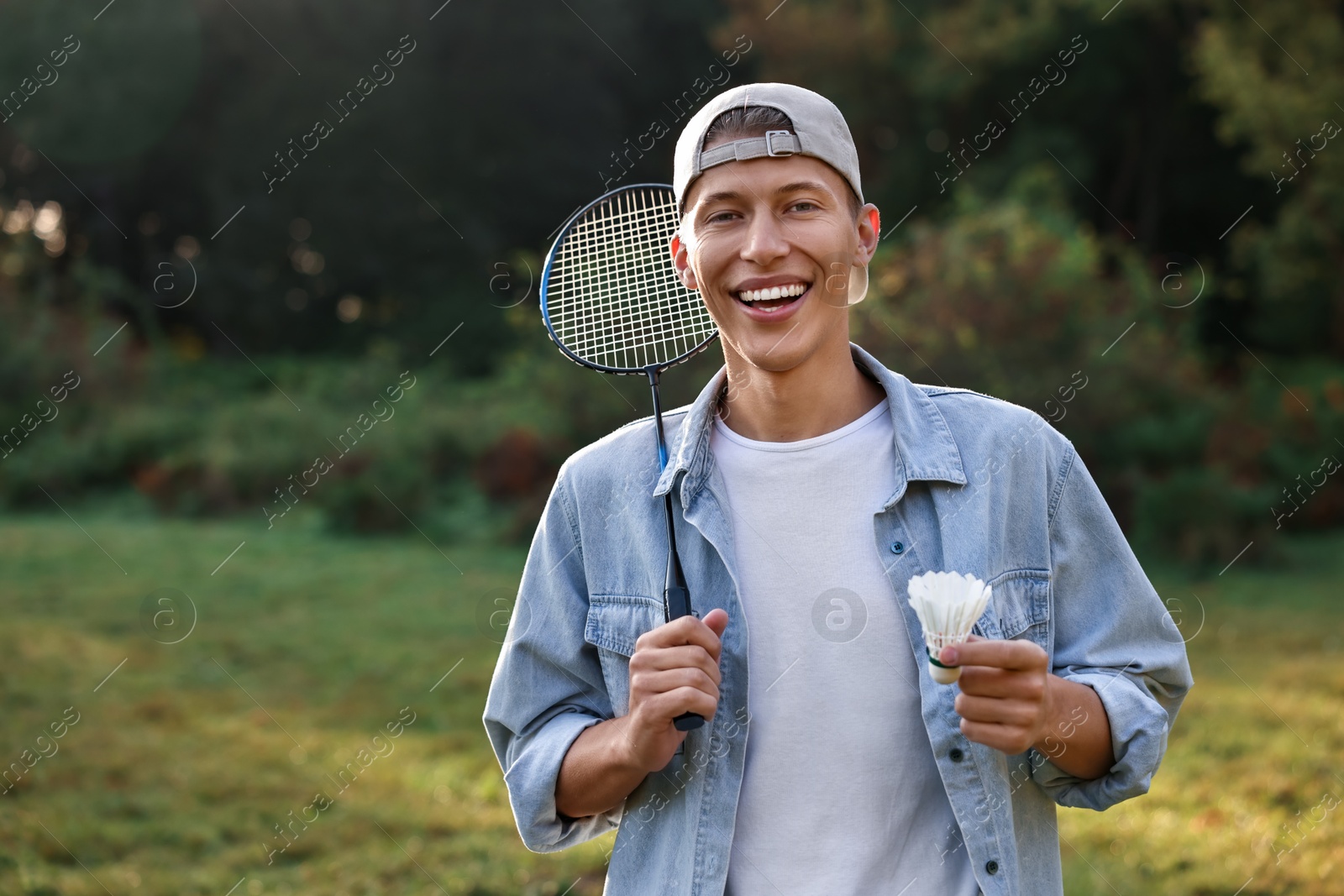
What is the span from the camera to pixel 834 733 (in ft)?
6.77

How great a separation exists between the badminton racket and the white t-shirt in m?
0.68

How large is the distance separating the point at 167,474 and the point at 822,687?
1303cm

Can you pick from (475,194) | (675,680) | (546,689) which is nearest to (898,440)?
(675,680)

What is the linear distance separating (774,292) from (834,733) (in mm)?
771

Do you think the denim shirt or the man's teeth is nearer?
the denim shirt

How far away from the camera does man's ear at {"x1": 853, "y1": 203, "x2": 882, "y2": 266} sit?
91.0 inches

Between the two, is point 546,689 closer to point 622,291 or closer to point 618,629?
point 618,629

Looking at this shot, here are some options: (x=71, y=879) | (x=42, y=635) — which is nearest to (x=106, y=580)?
(x=42, y=635)

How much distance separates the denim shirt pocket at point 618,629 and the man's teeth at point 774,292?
57 cm

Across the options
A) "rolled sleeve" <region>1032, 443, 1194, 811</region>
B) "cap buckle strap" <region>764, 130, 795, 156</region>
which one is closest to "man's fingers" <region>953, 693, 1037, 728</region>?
"rolled sleeve" <region>1032, 443, 1194, 811</region>

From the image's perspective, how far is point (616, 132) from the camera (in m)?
20.6

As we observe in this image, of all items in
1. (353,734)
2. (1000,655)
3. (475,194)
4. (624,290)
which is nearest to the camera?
(1000,655)

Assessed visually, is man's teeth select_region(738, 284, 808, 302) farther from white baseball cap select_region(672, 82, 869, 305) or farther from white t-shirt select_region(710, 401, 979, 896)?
white t-shirt select_region(710, 401, 979, 896)

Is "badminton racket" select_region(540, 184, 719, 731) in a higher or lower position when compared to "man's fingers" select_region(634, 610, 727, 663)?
higher
